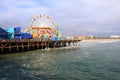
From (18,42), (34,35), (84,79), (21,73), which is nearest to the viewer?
(84,79)

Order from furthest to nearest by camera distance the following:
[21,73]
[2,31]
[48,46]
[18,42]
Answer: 1. [48,46]
2. [2,31]
3. [18,42]
4. [21,73]

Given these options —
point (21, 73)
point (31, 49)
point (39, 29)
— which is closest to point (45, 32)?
point (39, 29)

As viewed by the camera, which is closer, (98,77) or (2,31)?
(98,77)

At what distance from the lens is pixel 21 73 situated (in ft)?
74.4

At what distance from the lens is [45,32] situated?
74938 millimetres

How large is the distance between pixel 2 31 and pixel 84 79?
40.4 m

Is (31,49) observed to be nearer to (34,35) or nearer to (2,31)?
(2,31)

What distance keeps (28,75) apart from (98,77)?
768cm

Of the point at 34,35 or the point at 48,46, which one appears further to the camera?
the point at 34,35

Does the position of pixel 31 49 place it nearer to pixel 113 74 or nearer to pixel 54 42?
pixel 54 42

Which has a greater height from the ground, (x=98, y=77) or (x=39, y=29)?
(x=39, y=29)

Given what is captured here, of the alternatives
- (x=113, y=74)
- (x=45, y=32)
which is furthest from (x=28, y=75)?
(x=45, y=32)

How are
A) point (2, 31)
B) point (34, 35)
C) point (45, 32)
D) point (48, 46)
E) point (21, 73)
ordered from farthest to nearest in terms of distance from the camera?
point (45, 32), point (34, 35), point (48, 46), point (2, 31), point (21, 73)

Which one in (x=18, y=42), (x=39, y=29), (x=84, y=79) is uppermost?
(x=39, y=29)
